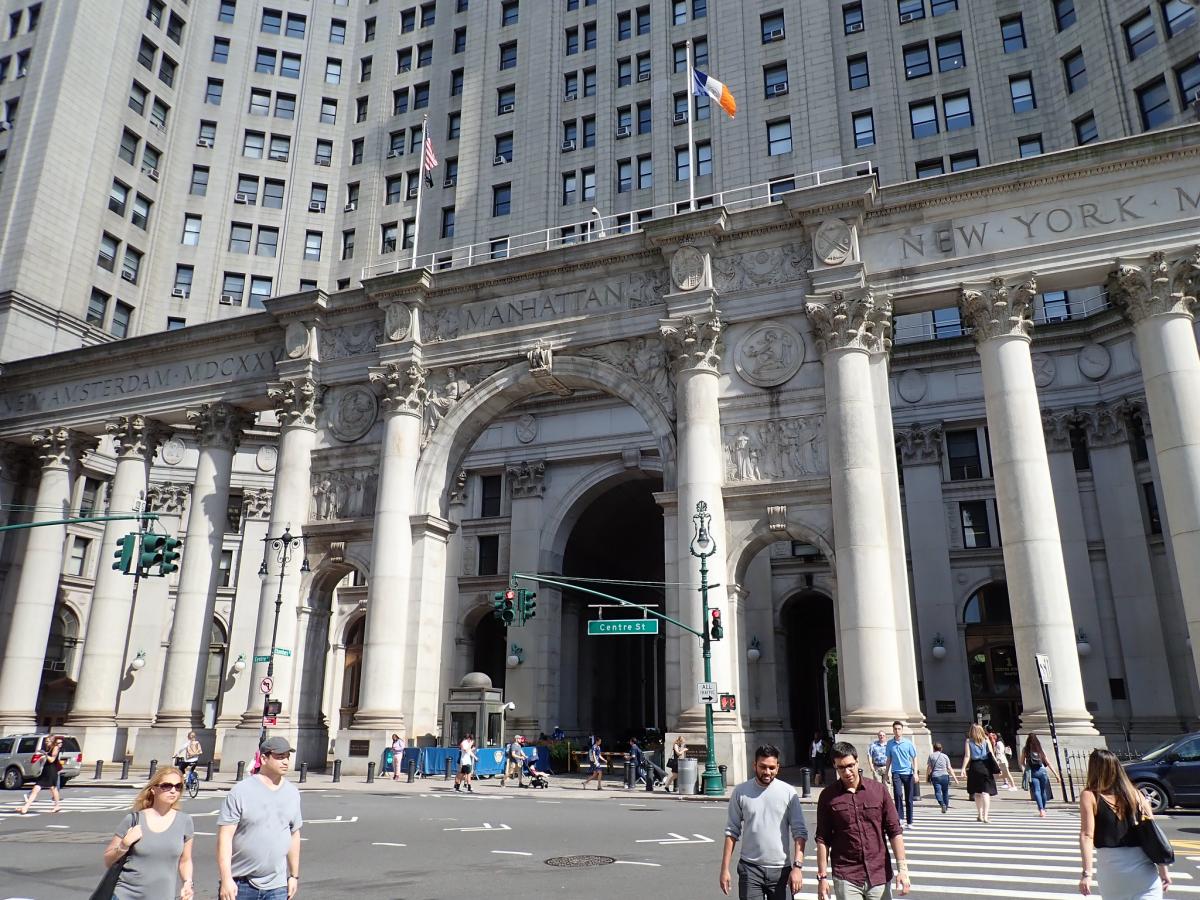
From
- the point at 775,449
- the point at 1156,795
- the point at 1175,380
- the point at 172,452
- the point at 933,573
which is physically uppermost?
the point at 172,452

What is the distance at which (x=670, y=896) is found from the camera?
1012cm

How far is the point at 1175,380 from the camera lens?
2477 centimetres

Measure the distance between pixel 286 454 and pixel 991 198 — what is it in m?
26.9

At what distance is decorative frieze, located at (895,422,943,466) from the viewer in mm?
39969

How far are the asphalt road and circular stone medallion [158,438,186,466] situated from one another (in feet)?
115

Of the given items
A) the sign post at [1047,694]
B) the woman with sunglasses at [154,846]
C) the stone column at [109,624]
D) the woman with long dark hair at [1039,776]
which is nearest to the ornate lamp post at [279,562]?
the stone column at [109,624]

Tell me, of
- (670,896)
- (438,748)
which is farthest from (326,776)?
(670,896)

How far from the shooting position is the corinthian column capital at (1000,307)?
1053 inches

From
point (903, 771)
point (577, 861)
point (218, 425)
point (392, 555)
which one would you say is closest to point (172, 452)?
point (218, 425)

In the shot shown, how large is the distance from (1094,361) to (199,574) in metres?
38.3

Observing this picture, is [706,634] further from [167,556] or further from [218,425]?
[218,425]

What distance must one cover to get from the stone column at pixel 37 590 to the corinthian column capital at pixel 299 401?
12884 millimetres

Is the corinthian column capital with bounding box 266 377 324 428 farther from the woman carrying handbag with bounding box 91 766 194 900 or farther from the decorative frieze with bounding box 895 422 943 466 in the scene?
the woman carrying handbag with bounding box 91 766 194 900

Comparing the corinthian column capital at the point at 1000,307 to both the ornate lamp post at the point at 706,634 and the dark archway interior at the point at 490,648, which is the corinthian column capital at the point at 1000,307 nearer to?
the ornate lamp post at the point at 706,634
